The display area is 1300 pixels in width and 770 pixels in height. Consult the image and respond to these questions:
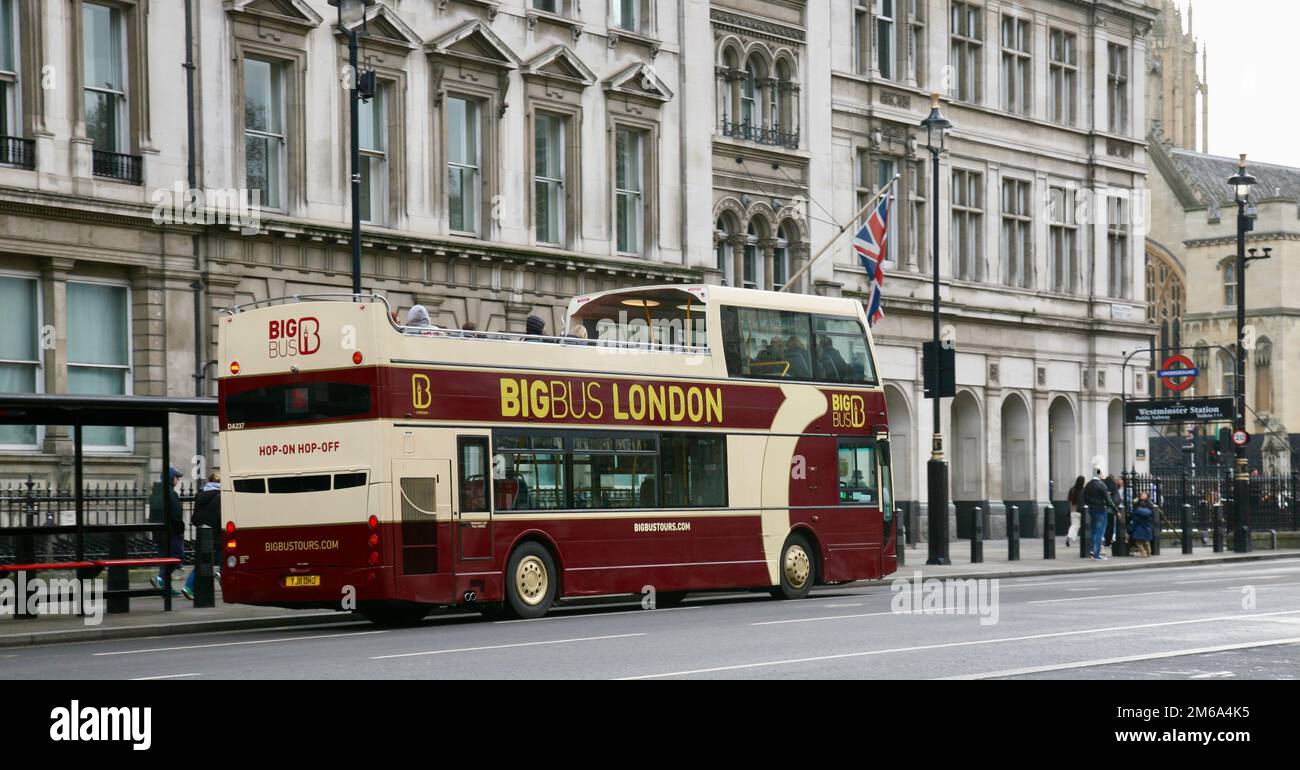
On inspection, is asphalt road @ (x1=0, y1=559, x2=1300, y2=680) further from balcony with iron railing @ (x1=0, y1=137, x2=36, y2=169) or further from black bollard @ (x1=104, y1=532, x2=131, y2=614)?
Result: balcony with iron railing @ (x1=0, y1=137, x2=36, y2=169)

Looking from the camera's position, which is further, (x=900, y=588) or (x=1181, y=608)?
(x=900, y=588)

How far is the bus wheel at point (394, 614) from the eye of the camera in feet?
74.8

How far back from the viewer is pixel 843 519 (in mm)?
28469

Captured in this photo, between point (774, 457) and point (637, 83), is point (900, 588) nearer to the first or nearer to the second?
point (774, 457)

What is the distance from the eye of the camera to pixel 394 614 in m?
23.7

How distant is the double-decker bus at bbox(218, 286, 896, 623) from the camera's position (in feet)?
70.2

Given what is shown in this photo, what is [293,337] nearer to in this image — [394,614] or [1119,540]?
[394,614]

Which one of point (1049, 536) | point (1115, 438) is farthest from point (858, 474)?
point (1115, 438)

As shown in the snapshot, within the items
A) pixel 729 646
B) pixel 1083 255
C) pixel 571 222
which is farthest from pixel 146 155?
pixel 1083 255

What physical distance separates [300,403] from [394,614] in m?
3.49

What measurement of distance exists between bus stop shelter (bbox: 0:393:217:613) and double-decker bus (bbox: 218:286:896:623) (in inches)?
57.5

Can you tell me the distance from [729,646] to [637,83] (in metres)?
24.4

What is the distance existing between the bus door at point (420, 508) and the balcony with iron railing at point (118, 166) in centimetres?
1102

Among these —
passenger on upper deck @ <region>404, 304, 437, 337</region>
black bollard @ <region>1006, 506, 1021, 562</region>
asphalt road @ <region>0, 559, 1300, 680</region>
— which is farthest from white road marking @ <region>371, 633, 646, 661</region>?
black bollard @ <region>1006, 506, 1021, 562</region>
